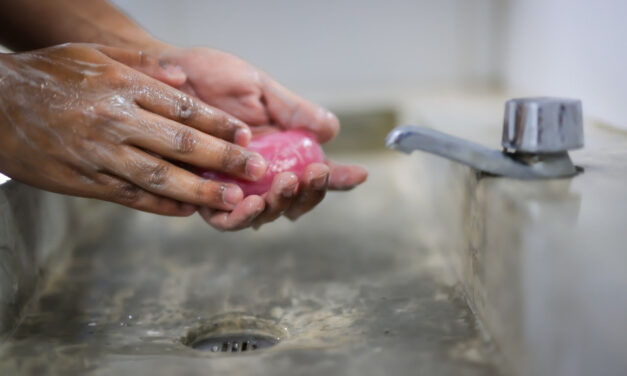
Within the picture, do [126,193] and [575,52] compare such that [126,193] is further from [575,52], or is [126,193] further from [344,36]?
Answer: [344,36]

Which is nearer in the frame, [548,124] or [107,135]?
[548,124]

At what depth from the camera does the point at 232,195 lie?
0.63 m

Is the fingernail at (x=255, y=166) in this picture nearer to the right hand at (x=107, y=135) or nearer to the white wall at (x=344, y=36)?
the right hand at (x=107, y=135)

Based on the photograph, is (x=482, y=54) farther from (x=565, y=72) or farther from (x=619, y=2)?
(x=619, y=2)

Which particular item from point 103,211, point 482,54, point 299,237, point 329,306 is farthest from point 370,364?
point 482,54

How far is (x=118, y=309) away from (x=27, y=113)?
20 cm

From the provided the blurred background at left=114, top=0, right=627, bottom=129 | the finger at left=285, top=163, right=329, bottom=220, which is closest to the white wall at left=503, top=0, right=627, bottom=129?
the blurred background at left=114, top=0, right=627, bottom=129

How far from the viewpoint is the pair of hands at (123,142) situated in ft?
1.99

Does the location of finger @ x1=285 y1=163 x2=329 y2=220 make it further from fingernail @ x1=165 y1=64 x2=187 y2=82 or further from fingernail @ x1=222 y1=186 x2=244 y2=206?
fingernail @ x1=165 y1=64 x2=187 y2=82

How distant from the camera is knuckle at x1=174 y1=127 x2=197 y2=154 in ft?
2.07

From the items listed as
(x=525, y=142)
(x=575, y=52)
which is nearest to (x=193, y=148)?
(x=525, y=142)

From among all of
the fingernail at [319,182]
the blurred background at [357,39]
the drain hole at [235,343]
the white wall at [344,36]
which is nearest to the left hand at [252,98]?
the fingernail at [319,182]

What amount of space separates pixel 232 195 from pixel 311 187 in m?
0.07

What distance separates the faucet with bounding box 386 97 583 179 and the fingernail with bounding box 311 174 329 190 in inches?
5.1
